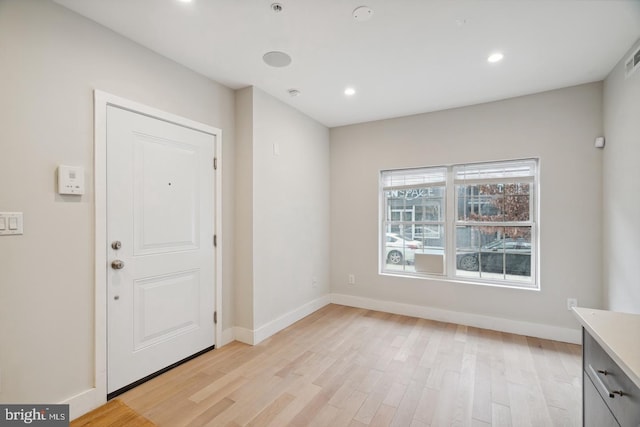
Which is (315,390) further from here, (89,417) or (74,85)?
(74,85)

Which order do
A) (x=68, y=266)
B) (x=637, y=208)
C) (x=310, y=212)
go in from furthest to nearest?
1. (x=310, y=212)
2. (x=637, y=208)
3. (x=68, y=266)

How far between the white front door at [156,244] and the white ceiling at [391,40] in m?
0.67

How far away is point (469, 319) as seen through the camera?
351 centimetres

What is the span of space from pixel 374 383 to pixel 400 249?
2.15 metres

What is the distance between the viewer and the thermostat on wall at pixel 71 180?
184cm

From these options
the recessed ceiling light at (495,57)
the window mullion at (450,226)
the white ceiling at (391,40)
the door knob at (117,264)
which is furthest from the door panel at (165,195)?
the window mullion at (450,226)

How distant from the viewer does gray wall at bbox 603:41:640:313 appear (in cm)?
231

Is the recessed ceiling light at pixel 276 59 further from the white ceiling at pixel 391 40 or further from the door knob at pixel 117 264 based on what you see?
the door knob at pixel 117 264

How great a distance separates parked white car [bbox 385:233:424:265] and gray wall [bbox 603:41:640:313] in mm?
1869

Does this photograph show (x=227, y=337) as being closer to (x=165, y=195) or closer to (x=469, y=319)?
(x=165, y=195)

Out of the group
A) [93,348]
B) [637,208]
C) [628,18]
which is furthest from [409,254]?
[93,348]

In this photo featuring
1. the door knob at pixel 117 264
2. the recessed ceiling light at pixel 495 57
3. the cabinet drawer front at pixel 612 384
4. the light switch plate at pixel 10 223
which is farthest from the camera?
the recessed ceiling light at pixel 495 57

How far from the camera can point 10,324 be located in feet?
5.40

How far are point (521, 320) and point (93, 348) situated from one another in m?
4.09
